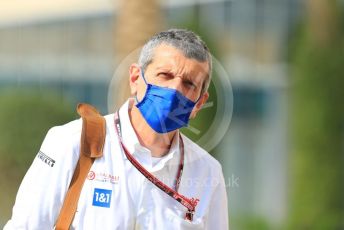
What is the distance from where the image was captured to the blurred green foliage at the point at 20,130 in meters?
10.3

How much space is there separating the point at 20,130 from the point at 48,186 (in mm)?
7704

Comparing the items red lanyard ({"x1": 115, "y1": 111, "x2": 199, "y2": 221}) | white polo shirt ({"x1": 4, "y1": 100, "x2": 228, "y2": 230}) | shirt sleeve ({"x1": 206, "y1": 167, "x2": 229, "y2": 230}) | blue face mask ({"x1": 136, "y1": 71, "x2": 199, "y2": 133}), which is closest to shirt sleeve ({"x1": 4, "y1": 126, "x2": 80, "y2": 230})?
white polo shirt ({"x1": 4, "y1": 100, "x2": 228, "y2": 230})

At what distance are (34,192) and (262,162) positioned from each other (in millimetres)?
16418

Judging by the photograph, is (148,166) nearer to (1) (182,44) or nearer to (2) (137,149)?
(2) (137,149)

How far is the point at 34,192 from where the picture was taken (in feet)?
9.17

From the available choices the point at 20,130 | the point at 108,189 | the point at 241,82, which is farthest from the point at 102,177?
the point at 241,82

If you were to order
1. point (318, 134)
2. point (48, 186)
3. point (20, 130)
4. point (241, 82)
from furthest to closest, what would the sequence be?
point (241, 82)
point (318, 134)
point (20, 130)
point (48, 186)

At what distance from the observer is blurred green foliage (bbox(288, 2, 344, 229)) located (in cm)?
1393

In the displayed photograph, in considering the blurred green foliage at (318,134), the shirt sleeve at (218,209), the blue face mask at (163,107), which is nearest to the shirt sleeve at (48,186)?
the blue face mask at (163,107)

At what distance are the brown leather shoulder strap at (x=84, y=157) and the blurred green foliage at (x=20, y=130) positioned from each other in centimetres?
742

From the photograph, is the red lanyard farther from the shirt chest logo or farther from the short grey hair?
the short grey hair


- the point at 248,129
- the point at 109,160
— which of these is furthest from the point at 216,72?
the point at 248,129

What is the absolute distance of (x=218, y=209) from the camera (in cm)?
313

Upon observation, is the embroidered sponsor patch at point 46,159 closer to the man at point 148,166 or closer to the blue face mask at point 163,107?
the man at point 148,166
